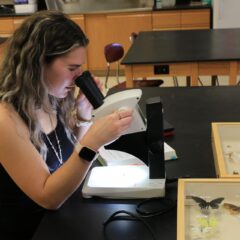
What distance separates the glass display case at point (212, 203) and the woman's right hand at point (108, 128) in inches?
9.1

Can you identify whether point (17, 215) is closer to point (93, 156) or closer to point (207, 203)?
point (93, 156)

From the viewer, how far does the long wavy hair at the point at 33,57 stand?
1.27m

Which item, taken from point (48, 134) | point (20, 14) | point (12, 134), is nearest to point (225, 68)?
point (48, 134)

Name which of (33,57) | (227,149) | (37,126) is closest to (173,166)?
(227,149)

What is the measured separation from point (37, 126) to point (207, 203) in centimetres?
58

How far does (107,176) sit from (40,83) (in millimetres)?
343

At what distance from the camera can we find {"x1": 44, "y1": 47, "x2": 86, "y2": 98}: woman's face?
4.21 feet

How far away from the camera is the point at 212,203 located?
0.98 meters

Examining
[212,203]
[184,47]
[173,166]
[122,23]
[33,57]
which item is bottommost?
[122,23]

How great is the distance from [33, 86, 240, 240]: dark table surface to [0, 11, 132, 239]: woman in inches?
3.0

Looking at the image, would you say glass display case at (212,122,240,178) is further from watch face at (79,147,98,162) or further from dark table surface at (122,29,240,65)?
dark table surface at (122,29,240,65)

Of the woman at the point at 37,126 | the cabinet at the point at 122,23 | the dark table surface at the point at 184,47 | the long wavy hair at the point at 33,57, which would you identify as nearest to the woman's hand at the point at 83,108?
the woman at the point at 37,126

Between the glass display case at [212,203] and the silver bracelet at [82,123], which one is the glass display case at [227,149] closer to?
the glass display case at [212,203]

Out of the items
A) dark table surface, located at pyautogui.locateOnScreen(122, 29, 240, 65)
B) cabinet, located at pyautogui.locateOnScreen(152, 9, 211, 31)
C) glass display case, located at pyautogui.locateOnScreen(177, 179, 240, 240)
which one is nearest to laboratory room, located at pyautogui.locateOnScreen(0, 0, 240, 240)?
glass display case, located at pyautogui.locateOnScreen(177, 179, 240, 240)
